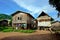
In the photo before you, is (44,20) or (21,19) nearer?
(21,19)

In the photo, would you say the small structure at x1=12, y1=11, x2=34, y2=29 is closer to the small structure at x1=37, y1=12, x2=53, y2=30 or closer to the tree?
the small structure at x1=37, y1=12, x2=53, y2=30

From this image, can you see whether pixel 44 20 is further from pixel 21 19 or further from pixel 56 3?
pixel 56 3

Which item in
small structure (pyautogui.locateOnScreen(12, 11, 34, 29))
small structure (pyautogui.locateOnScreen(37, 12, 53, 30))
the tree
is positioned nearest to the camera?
the tree

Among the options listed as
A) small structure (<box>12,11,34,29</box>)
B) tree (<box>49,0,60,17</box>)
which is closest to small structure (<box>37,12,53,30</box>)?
small structure (<box>12,11,34,29</box>)

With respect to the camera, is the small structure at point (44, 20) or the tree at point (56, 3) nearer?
the tree at point (56, 3)

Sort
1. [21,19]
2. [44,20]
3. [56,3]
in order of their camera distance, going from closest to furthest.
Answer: [56,3], [21,19], [44,20]

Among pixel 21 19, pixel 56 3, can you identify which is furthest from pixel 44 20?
pixel 56 3

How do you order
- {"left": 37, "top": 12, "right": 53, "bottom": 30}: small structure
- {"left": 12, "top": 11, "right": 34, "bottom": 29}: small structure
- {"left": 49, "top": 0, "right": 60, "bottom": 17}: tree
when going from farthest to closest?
{"left": 12, "top": 11, "right": 34, "bottom": 29}: small structure < {"left": 37, "top": 12, "right": 53, "bottom": 30}: small structure < {"left": 49, "top": 0, "right": 60, "bottom": 17}: tree

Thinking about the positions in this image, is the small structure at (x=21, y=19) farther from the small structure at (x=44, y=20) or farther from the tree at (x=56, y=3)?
the tree at (x=56, y=3)

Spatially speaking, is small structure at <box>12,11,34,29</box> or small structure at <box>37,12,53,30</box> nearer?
small structure at <box>37,12,53,30</box>

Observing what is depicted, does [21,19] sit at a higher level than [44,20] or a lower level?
higher

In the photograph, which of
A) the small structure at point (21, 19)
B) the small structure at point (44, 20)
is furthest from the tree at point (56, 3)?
the small structure at point (21, 19)

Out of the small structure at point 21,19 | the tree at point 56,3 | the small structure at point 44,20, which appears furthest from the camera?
the small structure at point 21,19

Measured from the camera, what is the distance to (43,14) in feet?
176
